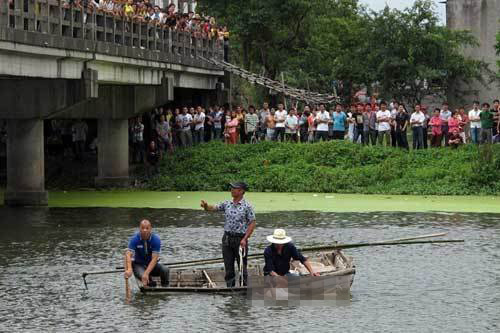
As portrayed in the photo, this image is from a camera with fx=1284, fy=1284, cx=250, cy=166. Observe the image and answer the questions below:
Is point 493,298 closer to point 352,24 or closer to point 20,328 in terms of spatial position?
point 20,328

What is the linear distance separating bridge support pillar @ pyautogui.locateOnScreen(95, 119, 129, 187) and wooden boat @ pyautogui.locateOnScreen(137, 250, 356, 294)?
22122 mm

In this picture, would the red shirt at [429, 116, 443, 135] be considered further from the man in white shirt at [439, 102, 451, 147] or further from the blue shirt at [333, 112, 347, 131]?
the blue shirt at [333, 112, 347, 131]

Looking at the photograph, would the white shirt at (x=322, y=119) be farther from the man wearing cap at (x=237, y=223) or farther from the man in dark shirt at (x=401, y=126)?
the man wearing cap at (x=237, y=223)

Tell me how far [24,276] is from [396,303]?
7.34m

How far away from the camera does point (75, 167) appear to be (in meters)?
48.6

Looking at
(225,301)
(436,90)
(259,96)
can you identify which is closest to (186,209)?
(225,301)

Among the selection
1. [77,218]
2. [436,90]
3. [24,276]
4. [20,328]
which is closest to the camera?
[20,328]

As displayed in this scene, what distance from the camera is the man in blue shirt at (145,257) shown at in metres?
21.0

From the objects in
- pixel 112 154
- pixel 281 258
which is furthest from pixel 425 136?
pixel 281 258

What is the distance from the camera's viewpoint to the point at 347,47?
215 feet

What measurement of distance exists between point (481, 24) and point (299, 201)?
28.0m

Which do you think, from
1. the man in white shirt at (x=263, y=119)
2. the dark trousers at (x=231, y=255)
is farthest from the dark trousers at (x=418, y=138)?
the dark trousers at (x=231, y=255)

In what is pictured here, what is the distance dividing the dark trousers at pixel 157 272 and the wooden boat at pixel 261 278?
120mm

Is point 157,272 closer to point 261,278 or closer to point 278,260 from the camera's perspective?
point 261,278
